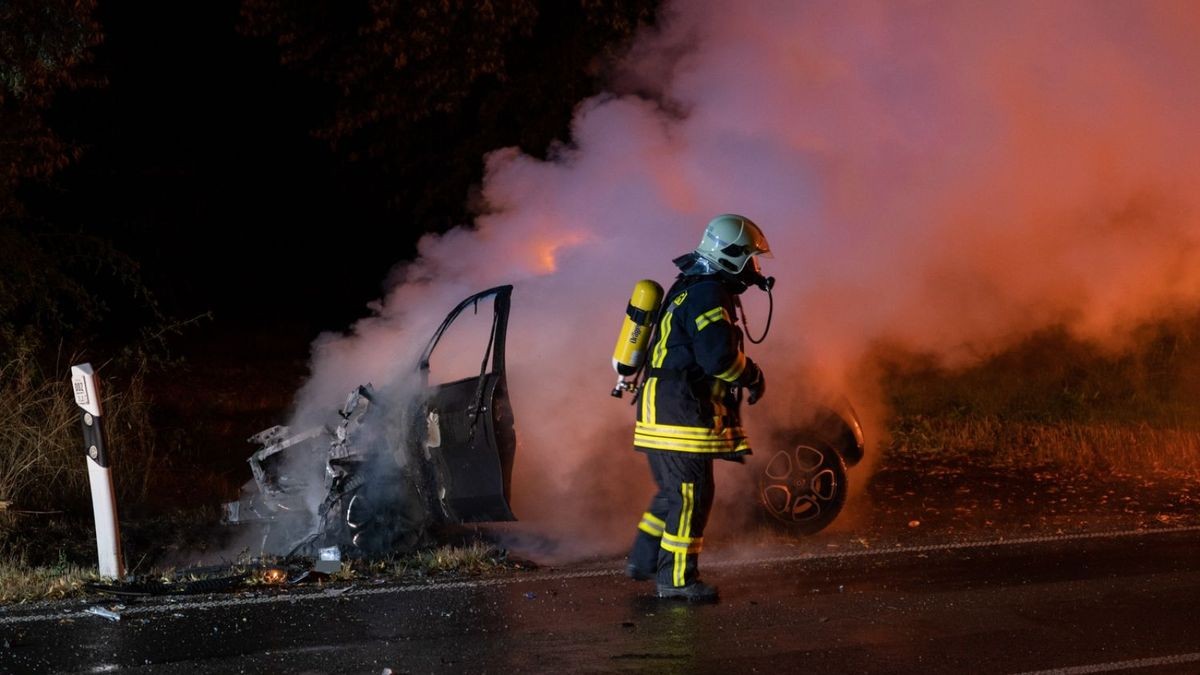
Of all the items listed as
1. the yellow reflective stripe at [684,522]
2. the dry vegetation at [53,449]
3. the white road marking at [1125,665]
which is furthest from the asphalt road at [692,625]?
the dry vegetation at [53,449]

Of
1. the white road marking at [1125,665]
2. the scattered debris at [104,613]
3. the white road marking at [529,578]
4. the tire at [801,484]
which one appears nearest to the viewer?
the white road marking at [1125,665]

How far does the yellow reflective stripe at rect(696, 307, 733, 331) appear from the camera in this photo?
626 cm

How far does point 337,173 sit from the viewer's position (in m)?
16.5

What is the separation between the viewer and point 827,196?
905 cm

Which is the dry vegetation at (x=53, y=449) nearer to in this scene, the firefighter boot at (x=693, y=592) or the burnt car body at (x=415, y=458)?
the burnt car body at (x=415, y=458)

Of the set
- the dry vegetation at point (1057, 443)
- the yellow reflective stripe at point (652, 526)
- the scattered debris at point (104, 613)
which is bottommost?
the scattered debris at point (104, 613)

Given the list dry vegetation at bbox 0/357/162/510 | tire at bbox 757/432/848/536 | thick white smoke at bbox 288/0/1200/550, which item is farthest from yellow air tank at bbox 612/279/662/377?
dry vegetation at bbox 0/357/162/510

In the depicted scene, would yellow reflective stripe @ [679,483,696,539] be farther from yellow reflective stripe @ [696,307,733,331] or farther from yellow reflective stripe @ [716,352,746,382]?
yellow reflective stripe @ [696,307,733,331]

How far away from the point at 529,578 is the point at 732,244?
6.49 feet

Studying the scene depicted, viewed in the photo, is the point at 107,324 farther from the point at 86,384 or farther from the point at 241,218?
the point at 86,384

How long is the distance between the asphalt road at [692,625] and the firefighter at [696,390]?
32 centimetres

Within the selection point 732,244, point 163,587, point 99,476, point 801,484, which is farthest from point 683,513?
point 99,476

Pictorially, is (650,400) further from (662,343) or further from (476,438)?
(476,438)

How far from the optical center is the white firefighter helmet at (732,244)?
6.45m
